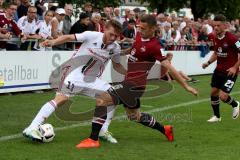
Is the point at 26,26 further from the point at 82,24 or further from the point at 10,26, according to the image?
the point at 82,24

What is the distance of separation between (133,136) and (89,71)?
1.39 m

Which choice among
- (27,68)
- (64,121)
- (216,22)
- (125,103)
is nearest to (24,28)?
(27,68)

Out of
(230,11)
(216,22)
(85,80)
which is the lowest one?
(230,11)

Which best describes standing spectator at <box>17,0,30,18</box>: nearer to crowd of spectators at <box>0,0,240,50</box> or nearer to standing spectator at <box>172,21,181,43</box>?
crowd of spectators at <box>0,0,240,50</box>

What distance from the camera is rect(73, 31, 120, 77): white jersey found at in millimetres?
8000

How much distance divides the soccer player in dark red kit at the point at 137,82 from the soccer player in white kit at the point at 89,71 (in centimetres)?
10

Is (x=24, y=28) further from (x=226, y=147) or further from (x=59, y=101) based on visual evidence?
(x=226, y=147)

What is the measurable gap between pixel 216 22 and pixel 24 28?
18.5 feet

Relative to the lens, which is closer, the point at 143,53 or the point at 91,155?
the point at 91,155

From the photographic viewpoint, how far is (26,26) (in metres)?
14.0

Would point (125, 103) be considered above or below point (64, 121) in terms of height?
above

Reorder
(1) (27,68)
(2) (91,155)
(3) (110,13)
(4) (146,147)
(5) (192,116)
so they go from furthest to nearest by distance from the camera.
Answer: (3) (110,13) → (1) (27,68) → (5) (192,116) → (4) (146,147) → (2) (91,155)

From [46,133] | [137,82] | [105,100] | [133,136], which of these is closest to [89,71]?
[105,100]

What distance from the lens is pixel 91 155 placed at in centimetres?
721
